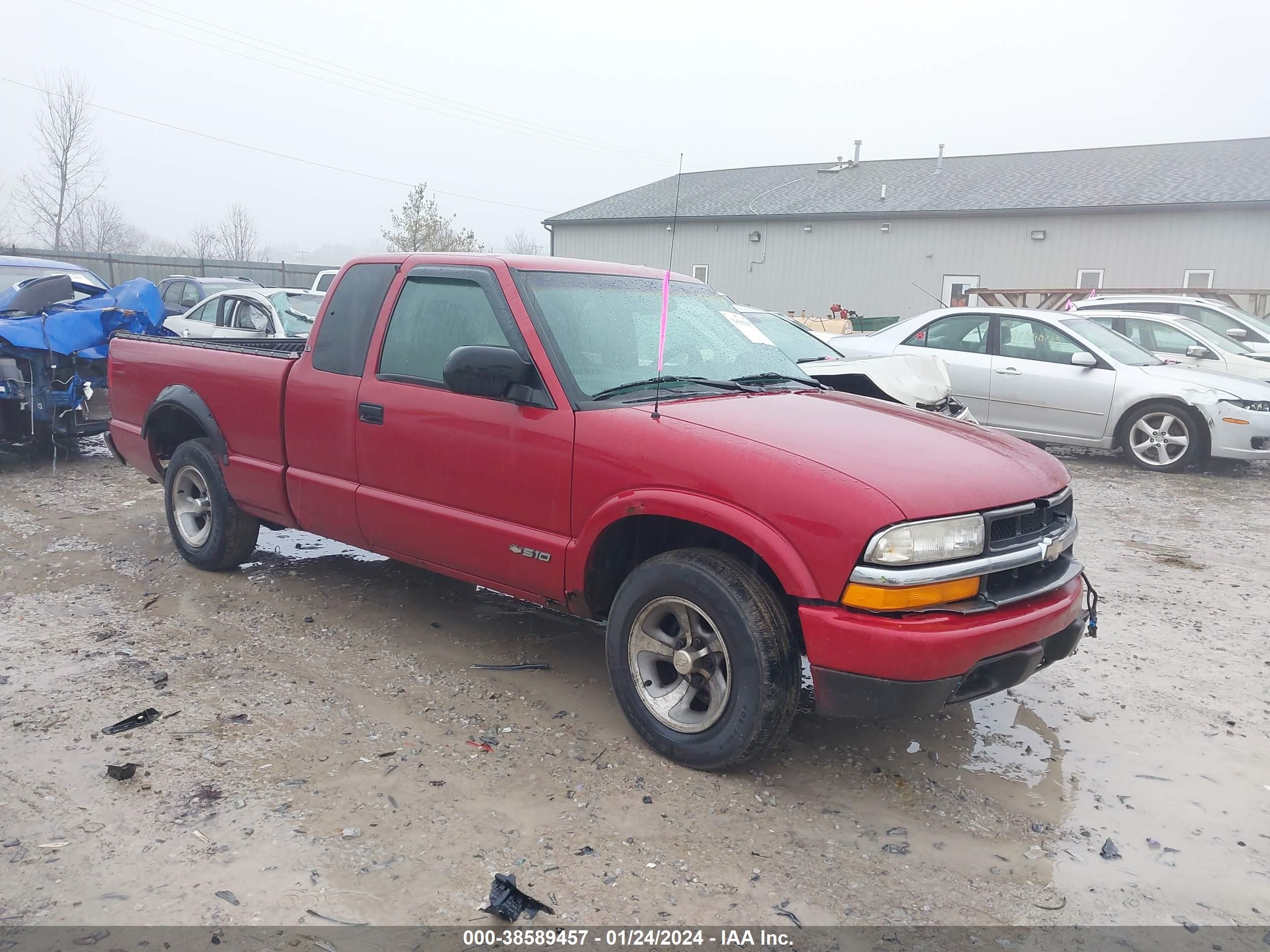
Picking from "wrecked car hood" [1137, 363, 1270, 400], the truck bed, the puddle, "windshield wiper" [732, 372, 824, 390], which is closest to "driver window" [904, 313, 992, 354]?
"wrecked car hood" [1137, 363, 1270, 400]

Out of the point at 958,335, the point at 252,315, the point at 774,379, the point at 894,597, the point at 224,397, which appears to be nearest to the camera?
the point at 894,597

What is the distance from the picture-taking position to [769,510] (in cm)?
321

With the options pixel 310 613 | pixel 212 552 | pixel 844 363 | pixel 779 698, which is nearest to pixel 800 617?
pixel 779 698

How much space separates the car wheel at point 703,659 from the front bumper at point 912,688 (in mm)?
180

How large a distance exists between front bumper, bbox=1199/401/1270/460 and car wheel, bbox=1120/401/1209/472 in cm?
11

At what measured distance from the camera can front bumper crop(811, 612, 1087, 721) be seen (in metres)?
3.07

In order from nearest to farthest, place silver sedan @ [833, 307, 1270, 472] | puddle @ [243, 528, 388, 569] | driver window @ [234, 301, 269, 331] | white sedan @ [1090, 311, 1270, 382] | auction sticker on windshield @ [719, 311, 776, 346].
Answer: auction sticker on windshield @ [719, 311, 776, 346]
puddle @ [243, 528, 388, 569]
silver sedan @ [833, 307, 1270, 472]
white sedan @ [1090, 311, 1270, 382]
driver window @ [234, 301, 269, 331]

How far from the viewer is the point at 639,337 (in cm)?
424

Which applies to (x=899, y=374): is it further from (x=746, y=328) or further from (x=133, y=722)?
(x=133, y=722)

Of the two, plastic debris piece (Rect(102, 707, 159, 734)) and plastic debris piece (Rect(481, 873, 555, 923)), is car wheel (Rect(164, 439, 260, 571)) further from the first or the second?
plastic debris piece (Rect(481, 873, 555, 923))

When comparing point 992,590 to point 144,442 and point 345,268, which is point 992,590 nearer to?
point 345,268

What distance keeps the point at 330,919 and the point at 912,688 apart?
1871 mm

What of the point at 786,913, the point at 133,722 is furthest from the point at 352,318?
the point at 786,913

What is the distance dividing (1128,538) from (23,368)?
921 cm
